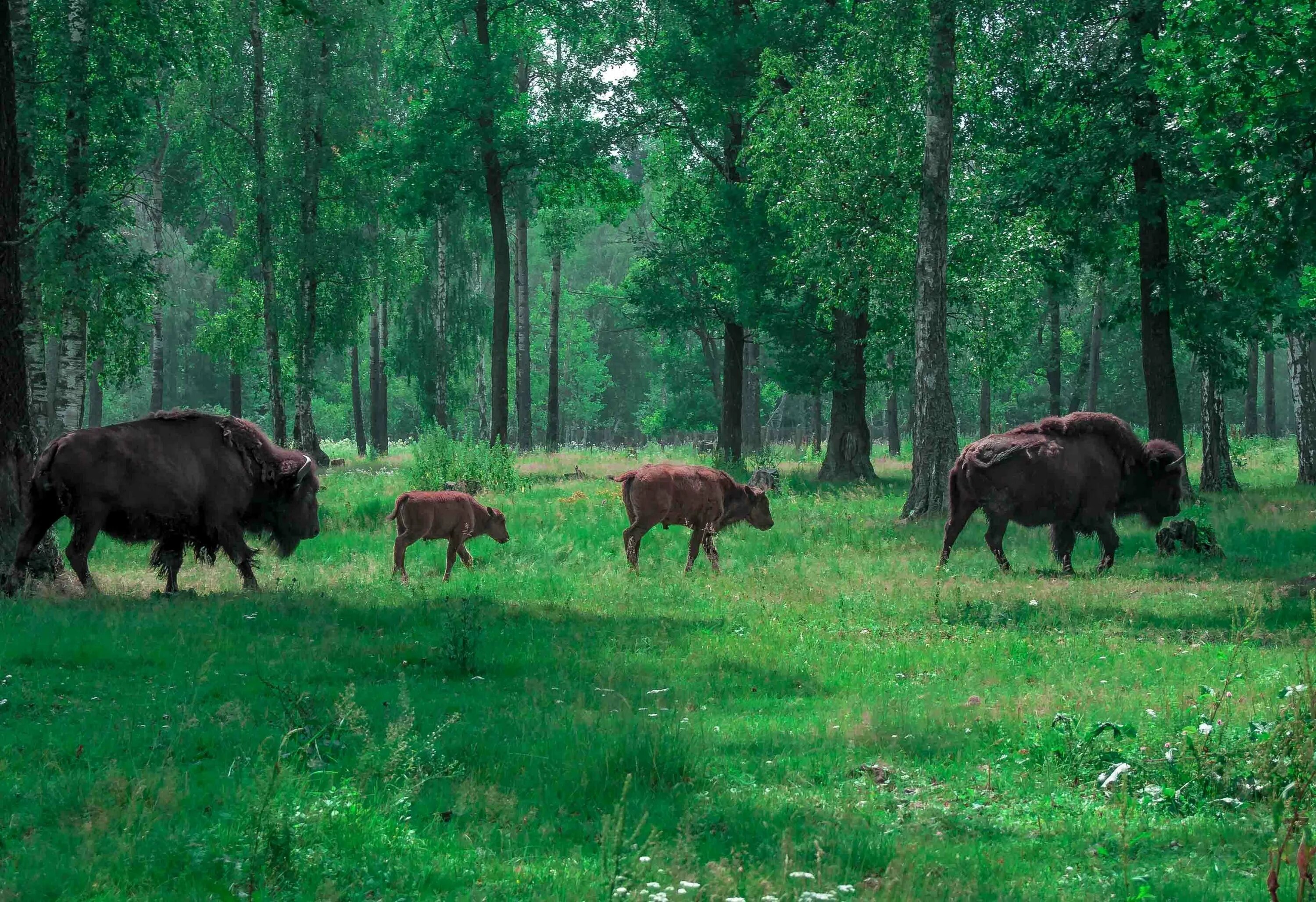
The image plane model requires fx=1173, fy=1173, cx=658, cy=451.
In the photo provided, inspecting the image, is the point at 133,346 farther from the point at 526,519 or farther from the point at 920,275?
the point at 920,275

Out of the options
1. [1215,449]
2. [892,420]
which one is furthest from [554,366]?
[1215,449]

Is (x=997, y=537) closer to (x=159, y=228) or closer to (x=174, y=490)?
(x=174, y=490)

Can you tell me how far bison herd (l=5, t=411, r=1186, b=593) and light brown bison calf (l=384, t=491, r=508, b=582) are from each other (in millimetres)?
19

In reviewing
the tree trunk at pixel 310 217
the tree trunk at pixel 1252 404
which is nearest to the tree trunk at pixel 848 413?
the tree trunk at pixel 310 217

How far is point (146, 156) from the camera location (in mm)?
42875

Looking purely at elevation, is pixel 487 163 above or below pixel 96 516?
above

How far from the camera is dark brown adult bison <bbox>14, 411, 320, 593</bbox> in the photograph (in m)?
12.2

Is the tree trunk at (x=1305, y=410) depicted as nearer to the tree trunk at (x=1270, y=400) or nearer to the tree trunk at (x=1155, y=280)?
the tree trunk at (x=1155, y=280)

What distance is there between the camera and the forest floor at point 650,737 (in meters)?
4.98

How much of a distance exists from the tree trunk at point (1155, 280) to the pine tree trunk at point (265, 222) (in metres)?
21.4

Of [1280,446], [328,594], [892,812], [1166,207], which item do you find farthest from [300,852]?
[1280,446]

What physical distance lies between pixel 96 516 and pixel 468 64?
2071 cm

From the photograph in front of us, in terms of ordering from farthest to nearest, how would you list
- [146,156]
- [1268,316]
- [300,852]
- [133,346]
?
[146,156] → [133,346] → [1268,316] → [300,852]

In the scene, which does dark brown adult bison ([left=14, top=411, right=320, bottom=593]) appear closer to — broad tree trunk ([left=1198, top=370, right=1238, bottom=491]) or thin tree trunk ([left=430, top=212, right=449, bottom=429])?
broad tree trunk ([left=1198, top=370, right=1238, bottom=491])
